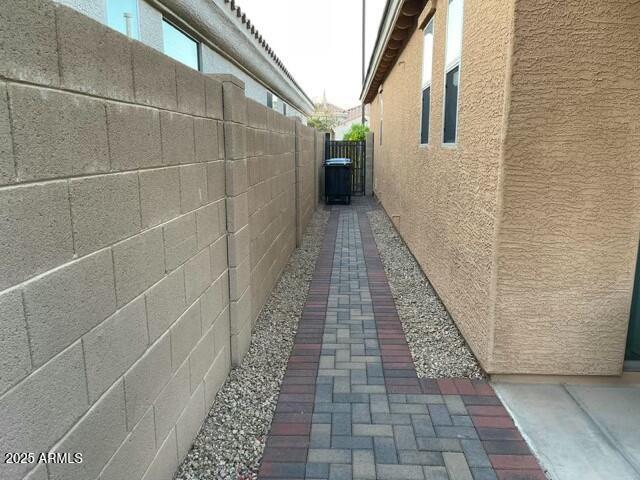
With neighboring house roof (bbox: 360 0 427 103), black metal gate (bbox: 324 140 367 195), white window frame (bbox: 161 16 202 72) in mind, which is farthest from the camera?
black metal gate (bbox: 324 140 367 195)

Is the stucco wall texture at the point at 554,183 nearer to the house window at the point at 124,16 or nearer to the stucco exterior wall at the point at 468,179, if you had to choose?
the stucco exterior wall at the point at 468,179

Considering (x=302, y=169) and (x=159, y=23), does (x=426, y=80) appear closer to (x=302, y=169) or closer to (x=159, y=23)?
(x=302, y=169)

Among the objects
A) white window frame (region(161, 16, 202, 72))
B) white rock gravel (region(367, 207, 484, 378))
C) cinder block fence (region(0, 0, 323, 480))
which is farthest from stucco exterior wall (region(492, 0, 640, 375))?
white window frame (region(161, 16, 202, 72))

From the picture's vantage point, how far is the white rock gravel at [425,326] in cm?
388

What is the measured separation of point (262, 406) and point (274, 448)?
1.63ft

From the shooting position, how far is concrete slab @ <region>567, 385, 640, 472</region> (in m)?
2.85

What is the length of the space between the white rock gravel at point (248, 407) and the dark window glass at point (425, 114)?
2779mm

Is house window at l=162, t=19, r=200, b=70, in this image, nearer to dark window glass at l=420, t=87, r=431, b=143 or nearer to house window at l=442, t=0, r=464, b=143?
house window at l=442, t=0, r=464, b=143

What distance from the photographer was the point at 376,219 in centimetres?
1188

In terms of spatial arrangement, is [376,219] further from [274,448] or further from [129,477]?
[129,477]

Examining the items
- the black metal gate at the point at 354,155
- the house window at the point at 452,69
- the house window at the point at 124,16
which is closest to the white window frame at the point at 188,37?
the house window at the point at 124,16

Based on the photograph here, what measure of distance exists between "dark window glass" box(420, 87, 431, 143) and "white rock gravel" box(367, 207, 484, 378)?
178cm

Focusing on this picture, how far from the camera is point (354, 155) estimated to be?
18.0 metres

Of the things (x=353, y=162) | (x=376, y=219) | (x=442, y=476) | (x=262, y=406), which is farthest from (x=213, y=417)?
(x=353, y=162)
